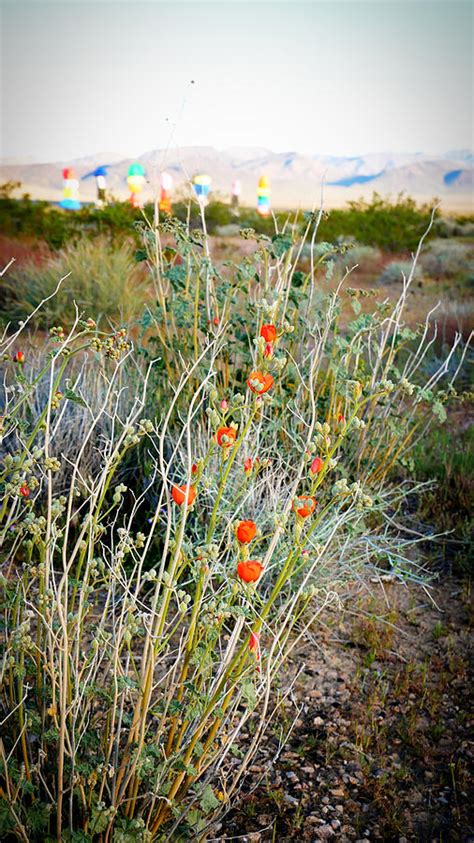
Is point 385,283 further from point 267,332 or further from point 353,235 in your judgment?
point 267,332

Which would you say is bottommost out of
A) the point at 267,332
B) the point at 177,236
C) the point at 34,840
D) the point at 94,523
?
the point at 34,840

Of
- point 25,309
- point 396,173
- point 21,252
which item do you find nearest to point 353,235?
point 21,252

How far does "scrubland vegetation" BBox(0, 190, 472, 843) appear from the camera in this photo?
1045 mm

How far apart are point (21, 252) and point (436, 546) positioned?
21.3 ft

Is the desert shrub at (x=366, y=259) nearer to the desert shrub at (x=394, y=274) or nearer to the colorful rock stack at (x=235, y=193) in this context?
the desert shrub at (x=394, y=274)

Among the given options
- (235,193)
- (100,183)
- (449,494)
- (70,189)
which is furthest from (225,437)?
(235,193)

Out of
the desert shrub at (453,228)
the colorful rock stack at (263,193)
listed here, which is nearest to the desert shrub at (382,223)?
the desert shrub at (453,228)

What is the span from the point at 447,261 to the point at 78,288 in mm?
6576

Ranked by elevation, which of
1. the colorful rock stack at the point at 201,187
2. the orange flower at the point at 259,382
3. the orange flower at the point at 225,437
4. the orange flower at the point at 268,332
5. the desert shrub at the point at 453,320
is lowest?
the desert shrub at the point at 453,320

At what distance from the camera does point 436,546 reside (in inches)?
100

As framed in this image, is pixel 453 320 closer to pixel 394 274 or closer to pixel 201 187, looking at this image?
pixel 201 187

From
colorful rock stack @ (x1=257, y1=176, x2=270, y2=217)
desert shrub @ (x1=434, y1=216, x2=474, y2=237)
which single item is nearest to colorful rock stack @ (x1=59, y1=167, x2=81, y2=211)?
colorful rock stack @ (x1=257, y1=176, x2=270, y2=217)

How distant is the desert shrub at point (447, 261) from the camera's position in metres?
10.6

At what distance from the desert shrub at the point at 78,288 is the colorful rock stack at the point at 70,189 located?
687 cm
